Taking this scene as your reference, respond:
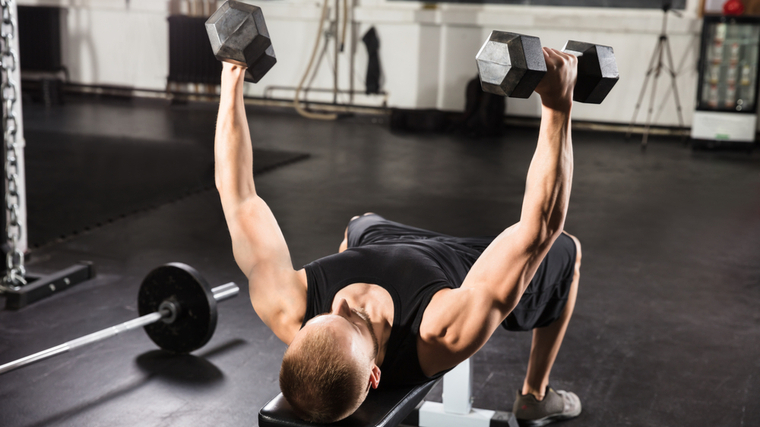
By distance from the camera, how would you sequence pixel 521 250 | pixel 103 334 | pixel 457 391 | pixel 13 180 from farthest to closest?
1. pixel 13 180
2. pixel 103 334
3. pixel 457 391
4. pixel 521 250

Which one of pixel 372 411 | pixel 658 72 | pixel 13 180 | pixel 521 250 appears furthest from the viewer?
pixel 658 72

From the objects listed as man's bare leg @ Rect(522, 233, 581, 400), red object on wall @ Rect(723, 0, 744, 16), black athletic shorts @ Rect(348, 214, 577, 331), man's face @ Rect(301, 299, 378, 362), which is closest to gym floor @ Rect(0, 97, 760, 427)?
man's bare leg @ Rect(522, 233, 581, 400)

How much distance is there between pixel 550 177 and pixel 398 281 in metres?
0.44

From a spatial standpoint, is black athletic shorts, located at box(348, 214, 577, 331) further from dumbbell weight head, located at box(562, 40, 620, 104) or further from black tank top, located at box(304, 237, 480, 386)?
dumbbell weight head, located at box(562, 40, 620, 104)

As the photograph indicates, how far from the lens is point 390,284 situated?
1470 mm

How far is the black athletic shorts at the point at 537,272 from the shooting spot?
5.53ft

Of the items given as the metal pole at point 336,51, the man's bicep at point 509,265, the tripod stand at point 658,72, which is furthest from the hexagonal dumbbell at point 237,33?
the metal pole at point 336,51

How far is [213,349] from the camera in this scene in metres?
2.46

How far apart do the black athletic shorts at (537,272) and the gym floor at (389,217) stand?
0.45m

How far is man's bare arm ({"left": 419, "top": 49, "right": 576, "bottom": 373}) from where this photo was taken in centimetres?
108

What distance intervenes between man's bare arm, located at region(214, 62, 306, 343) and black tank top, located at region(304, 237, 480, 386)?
43 millimetres

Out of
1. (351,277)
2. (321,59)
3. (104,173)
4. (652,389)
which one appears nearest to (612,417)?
(652,389)

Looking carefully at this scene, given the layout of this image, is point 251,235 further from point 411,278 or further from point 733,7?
point 733,7

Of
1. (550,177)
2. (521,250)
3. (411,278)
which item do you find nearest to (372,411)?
(411,278)
